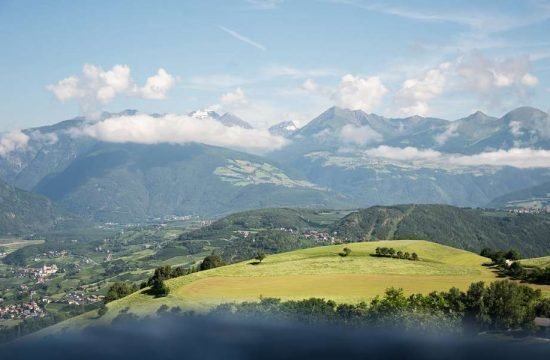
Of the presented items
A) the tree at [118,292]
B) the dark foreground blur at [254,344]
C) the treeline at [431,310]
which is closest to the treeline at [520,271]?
the treeline at [431,310]

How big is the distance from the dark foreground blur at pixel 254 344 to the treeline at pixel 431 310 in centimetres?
398

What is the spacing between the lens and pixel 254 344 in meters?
100

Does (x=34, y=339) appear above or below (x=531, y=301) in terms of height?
below

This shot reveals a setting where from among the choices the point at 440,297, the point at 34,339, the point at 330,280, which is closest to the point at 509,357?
the point at 440,297

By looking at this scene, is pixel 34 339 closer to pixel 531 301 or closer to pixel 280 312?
pixel 280 312

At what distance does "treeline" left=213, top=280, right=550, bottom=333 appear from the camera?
105250 mm

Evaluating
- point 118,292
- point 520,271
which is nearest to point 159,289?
point 118,292

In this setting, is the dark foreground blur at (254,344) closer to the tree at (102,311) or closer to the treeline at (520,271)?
the tree at (102,311)

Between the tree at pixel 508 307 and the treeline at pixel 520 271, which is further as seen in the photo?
the treeline at pixel 520 271

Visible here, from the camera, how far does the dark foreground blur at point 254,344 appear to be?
9212 cm

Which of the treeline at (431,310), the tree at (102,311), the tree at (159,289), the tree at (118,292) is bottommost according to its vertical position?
the tree at (118,292)

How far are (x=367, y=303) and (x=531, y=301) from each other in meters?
33.1

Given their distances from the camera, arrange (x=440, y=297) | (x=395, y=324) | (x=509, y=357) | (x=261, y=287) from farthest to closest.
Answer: (x=261, y=287) → (x=440, y=297) → (x=395, y=324) → (x=509, y=357)

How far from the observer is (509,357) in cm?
8744
